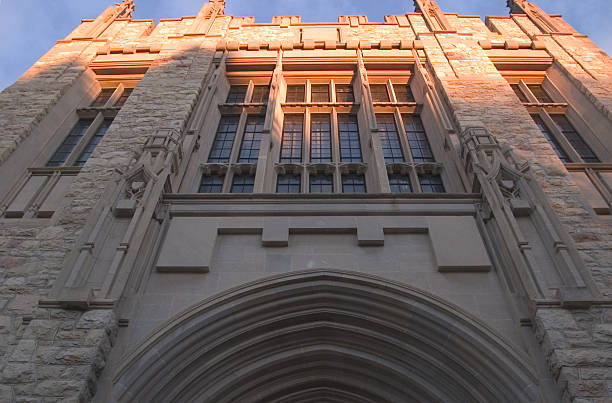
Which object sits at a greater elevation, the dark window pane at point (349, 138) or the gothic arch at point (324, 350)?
the dark window pane at point (349, 138)

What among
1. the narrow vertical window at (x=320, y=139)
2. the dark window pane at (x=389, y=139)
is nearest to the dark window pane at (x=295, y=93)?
the narrow vertical window at (x=320, y=139)

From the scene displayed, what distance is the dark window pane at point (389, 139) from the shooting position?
10.6 m

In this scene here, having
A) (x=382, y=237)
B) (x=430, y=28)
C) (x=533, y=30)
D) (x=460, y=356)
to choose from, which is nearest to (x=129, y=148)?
(x=382, y=237)

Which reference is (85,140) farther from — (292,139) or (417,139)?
(417,139)

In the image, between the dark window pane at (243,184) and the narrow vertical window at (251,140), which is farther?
the narrow vertical window at (251,140)

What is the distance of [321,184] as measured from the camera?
9.65 m

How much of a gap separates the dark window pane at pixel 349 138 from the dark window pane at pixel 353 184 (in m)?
0.73

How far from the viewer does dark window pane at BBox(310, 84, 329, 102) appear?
1329cm

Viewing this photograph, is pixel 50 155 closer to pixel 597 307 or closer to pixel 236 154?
pixel 236 154

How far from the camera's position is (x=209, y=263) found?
6.35 meters

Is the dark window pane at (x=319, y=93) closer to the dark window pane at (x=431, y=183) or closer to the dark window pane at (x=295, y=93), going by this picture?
the dark window pane at (x=295, y=93)

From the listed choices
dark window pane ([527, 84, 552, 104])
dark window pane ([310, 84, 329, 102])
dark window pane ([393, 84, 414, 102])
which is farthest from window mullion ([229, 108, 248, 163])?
dark window pane ([527, 84, 552, 104])

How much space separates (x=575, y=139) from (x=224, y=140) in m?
9.15

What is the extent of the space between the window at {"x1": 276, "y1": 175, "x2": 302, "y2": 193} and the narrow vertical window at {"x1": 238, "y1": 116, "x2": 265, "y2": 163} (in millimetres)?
1070
